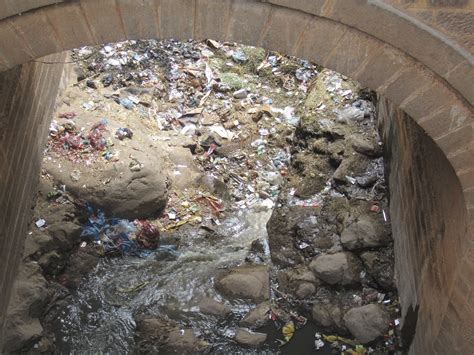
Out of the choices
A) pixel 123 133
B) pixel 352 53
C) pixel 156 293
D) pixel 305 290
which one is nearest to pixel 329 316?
pixel 305 290

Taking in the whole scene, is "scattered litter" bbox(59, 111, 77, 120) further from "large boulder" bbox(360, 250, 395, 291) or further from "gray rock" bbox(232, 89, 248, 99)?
"large boulder" bbox(360, 250, 395, 291)

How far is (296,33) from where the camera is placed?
285cm

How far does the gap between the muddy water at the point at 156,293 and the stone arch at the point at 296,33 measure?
318 centimetres

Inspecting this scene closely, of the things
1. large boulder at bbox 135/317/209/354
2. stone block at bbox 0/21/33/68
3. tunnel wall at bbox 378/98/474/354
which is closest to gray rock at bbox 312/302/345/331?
tunnel wall at bbox 378/98/474/354

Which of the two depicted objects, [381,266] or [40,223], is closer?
[381,266]

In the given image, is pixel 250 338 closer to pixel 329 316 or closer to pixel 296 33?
pixel 329 316

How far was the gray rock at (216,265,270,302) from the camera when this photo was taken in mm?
5660

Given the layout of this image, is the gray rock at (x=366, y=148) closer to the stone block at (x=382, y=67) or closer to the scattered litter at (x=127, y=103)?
the scattered litter at (x=127, y=103)

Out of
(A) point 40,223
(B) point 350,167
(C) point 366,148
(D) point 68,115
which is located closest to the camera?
(A) point 40,223

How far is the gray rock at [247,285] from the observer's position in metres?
5.66

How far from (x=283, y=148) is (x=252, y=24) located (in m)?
4.58

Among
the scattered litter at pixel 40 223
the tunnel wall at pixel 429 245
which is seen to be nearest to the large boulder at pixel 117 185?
the scattered litter at pixel 40 223

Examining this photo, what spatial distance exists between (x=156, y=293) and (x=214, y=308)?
0.63 metres

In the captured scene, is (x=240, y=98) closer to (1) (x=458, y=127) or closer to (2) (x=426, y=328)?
(2) (x=426, y=328)
